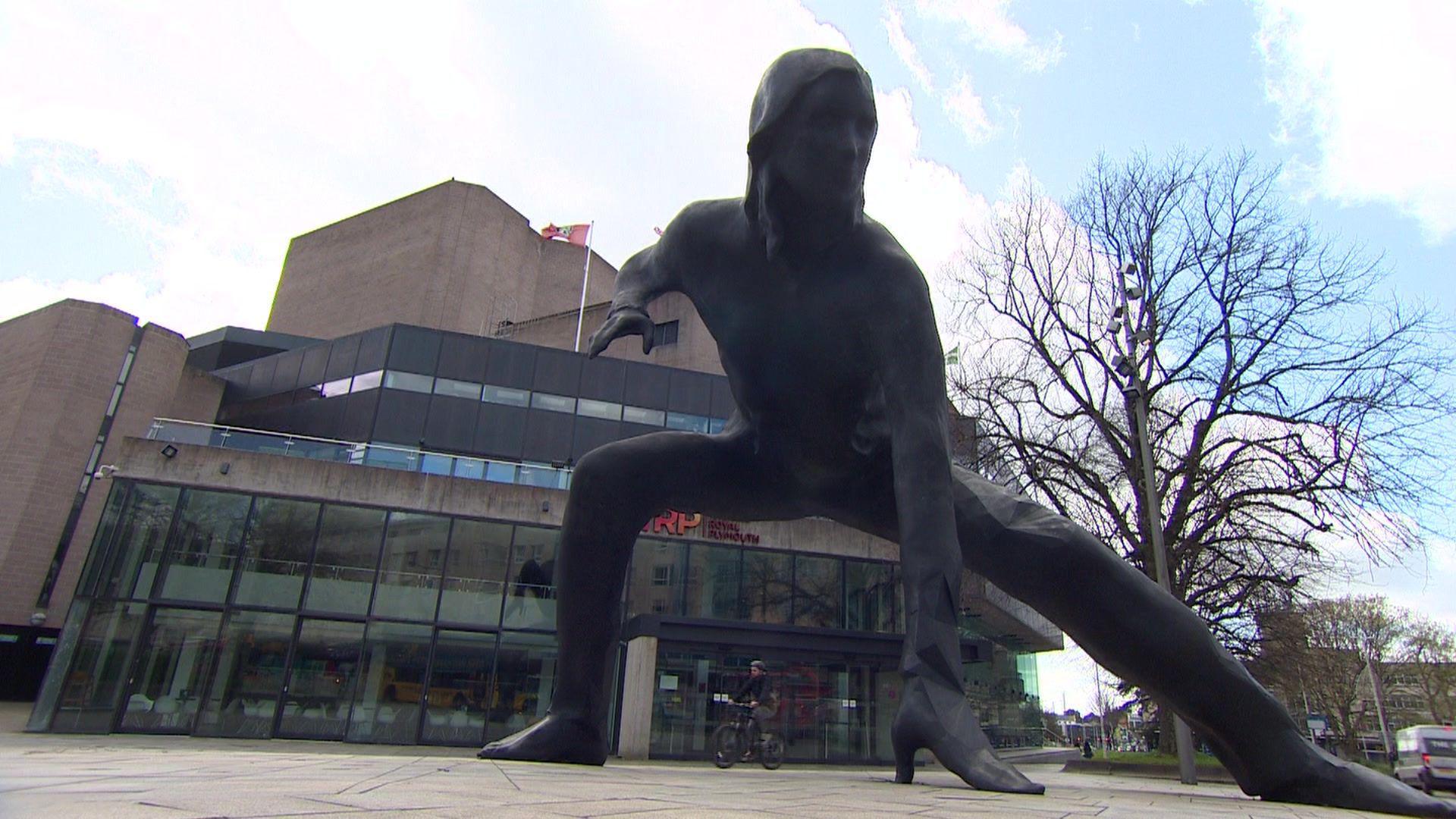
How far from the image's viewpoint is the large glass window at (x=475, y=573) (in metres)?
17.2

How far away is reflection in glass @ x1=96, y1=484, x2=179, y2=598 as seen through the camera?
15625 mm

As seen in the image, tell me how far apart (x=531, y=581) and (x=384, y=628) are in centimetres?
297

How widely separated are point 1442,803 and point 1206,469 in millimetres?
14723

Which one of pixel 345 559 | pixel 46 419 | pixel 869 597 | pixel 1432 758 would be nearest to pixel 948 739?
pixel 345 559

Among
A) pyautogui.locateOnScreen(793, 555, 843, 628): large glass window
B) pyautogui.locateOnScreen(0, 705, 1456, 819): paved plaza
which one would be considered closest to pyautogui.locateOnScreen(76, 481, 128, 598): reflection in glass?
pyautogui.locateOnScreen(793, 555, 843, 628): large glass window

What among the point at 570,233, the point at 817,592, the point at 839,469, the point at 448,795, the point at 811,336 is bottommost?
the point at 448,795

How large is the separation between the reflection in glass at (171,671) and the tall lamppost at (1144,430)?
54.0 ft

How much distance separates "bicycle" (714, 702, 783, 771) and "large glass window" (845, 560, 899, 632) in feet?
19.7

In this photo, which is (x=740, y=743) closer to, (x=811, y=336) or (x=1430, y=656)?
(x=811, y=336)

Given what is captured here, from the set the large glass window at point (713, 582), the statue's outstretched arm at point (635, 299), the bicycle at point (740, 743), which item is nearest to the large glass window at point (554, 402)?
the large glass window at point (713, 582)

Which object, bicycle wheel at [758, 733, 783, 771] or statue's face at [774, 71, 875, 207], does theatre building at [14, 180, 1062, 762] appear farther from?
statue's face at [774, 71, 875, 207]

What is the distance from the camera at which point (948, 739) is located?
8.07 ft

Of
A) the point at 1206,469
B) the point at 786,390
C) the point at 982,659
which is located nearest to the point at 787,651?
the point at 982,659

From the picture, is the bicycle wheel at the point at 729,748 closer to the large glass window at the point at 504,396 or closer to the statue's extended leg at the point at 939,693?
the statue's extended leg at the point at 939,693
